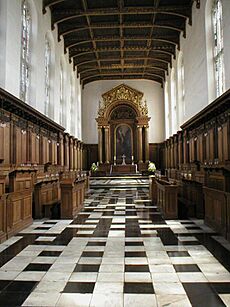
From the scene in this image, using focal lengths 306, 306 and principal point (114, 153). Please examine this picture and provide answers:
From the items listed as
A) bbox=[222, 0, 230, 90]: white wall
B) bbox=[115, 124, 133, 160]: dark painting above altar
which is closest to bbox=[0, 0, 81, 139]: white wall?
bbox=[115, 124, 133, 160]: dark painting above altar

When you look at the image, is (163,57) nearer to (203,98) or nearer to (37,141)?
(203,98)

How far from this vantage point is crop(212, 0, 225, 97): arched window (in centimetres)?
1206

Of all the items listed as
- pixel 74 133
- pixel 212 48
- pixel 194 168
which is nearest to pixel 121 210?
pixel 194 168

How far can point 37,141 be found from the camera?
542 inches

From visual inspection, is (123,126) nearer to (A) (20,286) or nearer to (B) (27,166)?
(B) (27,166)

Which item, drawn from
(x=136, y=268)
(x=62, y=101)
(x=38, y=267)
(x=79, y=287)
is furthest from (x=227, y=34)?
(x=62, y=101)

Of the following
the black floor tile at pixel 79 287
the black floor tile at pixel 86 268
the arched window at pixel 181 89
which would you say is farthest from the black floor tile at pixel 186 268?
the arched window at pixel 181 89

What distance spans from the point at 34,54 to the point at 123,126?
A: 1508 centimetres

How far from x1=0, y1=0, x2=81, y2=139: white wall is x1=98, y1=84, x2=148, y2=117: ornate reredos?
6.05 metres

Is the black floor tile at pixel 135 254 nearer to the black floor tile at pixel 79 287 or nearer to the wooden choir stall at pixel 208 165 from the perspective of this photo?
the black floor tile at pixel 79 287

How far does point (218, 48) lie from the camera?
40.7 feet

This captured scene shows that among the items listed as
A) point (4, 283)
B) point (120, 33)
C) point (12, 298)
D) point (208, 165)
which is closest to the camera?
point (12, 298)

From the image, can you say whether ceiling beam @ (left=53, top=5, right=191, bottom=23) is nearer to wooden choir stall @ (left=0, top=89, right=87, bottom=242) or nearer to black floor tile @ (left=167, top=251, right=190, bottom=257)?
wooden choir stall @ (left=0, top=89, right=87, bottom=242)

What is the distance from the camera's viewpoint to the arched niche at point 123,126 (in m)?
27.2
